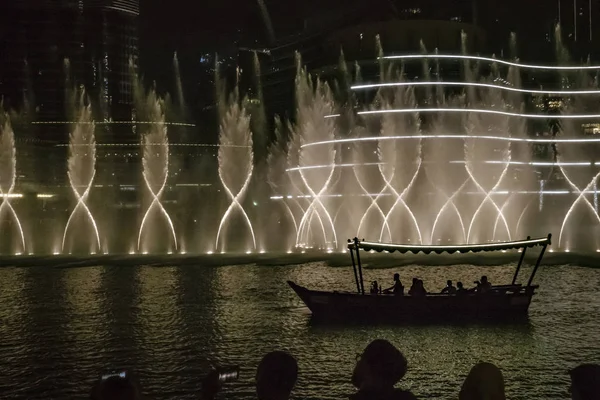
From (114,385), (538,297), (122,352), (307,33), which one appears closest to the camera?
(114,385)

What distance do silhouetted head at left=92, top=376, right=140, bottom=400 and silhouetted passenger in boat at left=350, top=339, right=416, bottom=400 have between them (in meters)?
1.65

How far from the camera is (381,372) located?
5.47 meters

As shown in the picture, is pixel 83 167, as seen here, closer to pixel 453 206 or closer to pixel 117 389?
pixel 453 206

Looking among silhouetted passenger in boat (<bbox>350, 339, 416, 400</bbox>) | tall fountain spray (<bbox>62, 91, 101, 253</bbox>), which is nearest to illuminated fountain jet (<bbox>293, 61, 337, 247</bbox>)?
tall fountain spray (<bbox>62, 91, 101, 253</bbox>)

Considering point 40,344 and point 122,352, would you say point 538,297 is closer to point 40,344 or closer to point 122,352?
point 122,352

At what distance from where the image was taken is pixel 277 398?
5.38 metres

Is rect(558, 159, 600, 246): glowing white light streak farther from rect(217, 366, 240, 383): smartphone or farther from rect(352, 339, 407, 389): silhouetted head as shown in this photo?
rect(352, 339, 407, 389): silhouetted head

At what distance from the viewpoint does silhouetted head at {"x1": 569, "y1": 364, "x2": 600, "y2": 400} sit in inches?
200

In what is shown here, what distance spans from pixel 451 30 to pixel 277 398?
77358mm

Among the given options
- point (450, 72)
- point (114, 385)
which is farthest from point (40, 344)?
point (450, 72)

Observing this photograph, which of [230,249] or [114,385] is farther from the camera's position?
[230,249]

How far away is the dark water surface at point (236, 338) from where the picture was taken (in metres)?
17.9

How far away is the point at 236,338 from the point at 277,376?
1802cm

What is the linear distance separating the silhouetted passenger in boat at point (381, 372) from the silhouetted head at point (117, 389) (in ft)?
5.41
